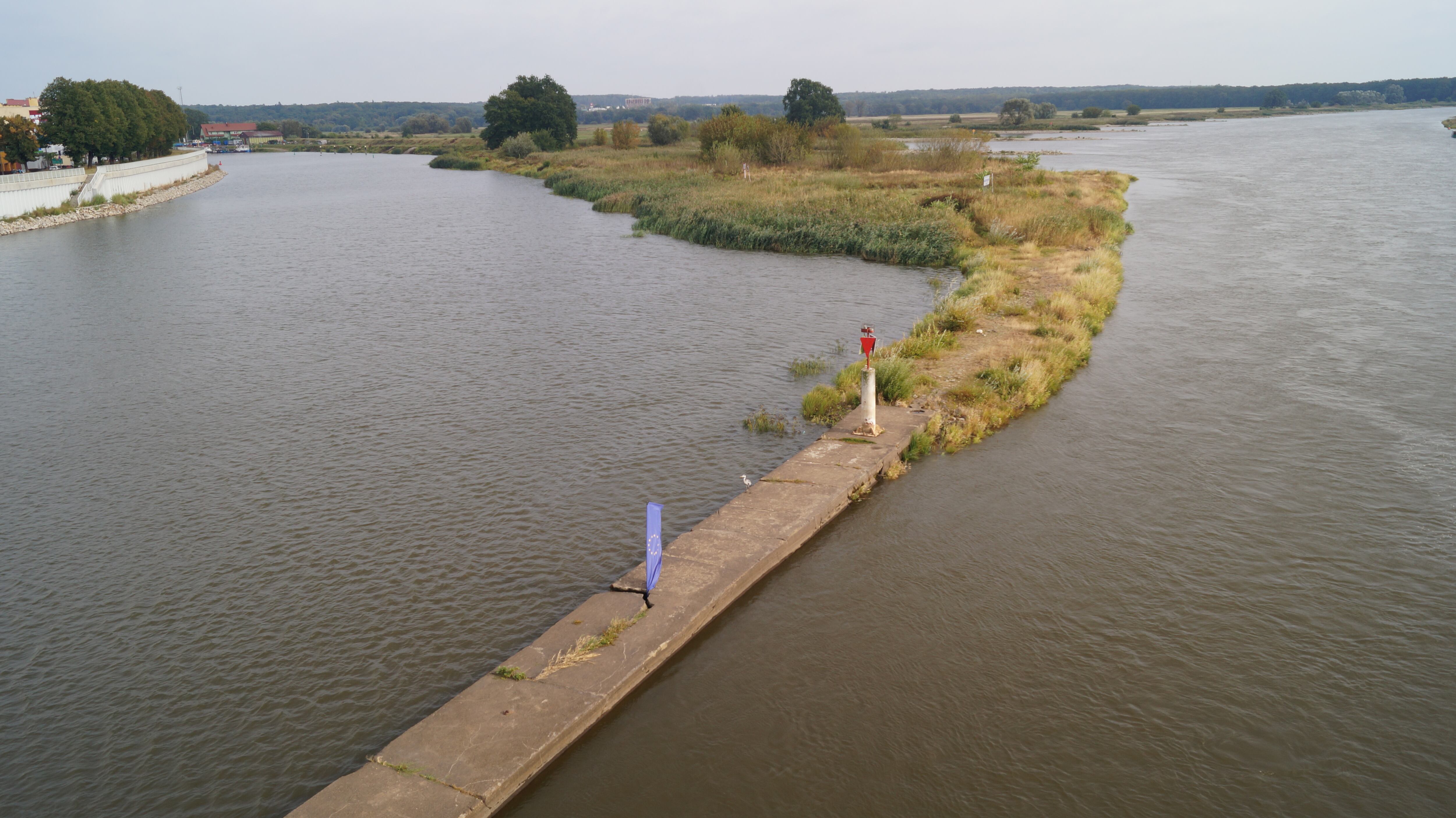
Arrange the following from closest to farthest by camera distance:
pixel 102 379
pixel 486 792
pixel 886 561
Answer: pixel 486 792 → pixel 886 561 → pixel 102 379

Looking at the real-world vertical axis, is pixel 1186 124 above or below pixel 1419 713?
above

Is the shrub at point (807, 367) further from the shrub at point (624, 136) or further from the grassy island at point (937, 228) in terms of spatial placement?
the shrub at point (624, 136)

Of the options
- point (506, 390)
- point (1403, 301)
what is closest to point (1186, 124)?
point (1403, 301)

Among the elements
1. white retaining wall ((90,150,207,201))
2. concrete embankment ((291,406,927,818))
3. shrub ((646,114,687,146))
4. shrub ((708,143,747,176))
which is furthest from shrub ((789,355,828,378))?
shrub ((646,114,687,146))

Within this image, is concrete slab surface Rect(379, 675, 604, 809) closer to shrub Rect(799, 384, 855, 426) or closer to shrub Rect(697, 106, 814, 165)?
shrub Rect(799, 384, 855, 426)

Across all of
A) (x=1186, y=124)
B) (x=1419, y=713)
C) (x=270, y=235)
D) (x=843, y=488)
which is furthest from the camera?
(x=1186, y=124)

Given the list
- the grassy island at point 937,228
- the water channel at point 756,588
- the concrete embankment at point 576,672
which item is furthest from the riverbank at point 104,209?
the concrete embankment at point 576,672

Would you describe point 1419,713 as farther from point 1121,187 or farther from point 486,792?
point 1121,187
